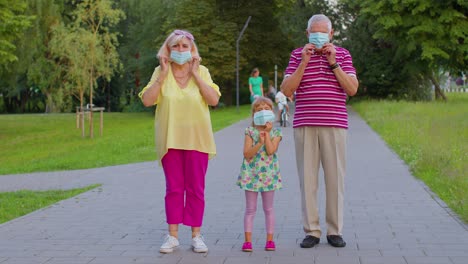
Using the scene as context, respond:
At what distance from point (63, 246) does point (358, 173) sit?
714 centimetres

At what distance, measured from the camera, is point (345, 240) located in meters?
7.77

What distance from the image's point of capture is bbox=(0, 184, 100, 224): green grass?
1017cm

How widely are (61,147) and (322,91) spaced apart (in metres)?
19.1

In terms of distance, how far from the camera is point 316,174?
7.52 meters

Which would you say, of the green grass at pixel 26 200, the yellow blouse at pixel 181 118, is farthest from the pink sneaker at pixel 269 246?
the green grass at pixel 26 200

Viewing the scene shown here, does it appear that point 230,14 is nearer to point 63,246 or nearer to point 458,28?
point 458,28

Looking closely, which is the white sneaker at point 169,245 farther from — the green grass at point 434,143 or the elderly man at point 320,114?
the green grass at point 434,143

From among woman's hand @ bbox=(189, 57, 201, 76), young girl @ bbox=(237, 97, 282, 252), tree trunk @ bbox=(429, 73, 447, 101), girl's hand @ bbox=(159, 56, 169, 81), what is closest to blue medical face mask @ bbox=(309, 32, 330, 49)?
young girl @ bbox=(237, 97, 282, 252)

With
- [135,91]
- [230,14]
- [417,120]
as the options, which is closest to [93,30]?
[417,120]

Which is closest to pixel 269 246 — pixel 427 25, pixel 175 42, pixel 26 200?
pixel 175 42

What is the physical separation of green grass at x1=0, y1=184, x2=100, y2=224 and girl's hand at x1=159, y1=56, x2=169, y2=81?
3.56m

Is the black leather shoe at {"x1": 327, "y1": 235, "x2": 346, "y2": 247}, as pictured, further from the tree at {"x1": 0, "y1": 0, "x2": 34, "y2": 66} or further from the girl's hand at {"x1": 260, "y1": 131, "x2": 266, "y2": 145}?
the tree at {"x1": 0, "y1": 0, "x2": 34, "y2": 66}

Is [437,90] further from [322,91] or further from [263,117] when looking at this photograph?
[263,117]

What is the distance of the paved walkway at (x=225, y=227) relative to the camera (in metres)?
7.07
